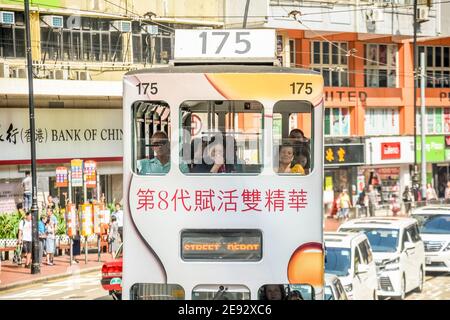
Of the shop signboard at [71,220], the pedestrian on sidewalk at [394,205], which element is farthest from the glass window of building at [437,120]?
the shop signboard at [71,220]

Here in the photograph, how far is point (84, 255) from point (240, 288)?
20.1 meters

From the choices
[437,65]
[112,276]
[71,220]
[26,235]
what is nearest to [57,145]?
[71,220]

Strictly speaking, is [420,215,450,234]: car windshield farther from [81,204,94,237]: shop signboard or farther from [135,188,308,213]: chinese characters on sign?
[135,188,308,213]: chinese characters on sign

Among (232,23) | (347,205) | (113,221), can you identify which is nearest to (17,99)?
(113,221)

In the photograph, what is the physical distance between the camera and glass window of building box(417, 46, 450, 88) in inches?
2060

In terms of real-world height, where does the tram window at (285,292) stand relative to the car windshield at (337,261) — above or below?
above

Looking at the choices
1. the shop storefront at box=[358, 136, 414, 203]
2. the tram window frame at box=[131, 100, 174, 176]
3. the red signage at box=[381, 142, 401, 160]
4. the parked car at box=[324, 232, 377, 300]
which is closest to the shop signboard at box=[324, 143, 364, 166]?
the shop storefront at box=[358, 136, 414, 203]

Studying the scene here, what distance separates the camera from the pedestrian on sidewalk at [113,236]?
1227 inches

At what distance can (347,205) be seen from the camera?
41.1m

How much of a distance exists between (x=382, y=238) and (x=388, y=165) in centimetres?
2743

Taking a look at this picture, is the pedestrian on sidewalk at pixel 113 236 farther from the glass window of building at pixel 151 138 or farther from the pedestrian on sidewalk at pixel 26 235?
the glass window of building at pixel 151 138

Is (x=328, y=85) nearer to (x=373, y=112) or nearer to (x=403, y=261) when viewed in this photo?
(x=373, y=112)

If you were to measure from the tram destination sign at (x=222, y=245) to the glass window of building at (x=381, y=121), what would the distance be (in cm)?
3757

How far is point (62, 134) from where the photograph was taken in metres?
37.6
